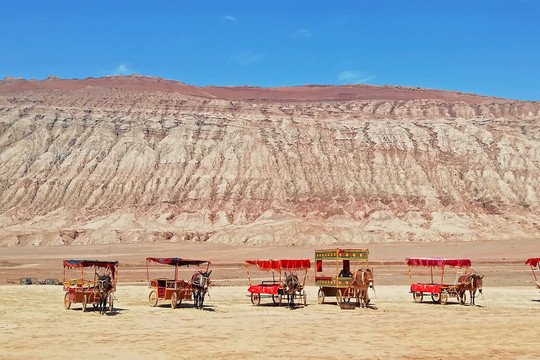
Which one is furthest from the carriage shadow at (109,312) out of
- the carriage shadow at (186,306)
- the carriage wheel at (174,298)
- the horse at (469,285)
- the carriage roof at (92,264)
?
the horse at (469,285)

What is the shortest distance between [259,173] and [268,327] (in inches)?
3324

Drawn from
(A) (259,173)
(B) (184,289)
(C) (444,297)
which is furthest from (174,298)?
(A) (259,173)

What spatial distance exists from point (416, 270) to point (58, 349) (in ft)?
143

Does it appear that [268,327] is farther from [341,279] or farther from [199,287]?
[341,279]

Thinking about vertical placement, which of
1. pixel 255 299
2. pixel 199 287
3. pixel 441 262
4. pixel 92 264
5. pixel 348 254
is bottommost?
pixel 255 299

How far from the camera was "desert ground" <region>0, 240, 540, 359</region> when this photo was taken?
53.6 ft

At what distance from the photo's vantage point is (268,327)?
2111 centimetres

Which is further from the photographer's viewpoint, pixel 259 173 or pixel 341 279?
pixel 259 173

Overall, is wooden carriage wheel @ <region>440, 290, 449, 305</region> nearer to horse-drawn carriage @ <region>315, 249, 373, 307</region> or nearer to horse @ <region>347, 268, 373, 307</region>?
horse-drawn carriage @ <region>315, 249, 373, 307</region>

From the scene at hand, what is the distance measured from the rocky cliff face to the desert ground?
159 feet

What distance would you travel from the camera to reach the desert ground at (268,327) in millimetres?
16328

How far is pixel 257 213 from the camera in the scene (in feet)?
313

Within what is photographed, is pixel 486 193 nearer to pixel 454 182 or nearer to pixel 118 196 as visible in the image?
pixel 454 182

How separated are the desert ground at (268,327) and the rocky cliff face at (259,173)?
48536mm
